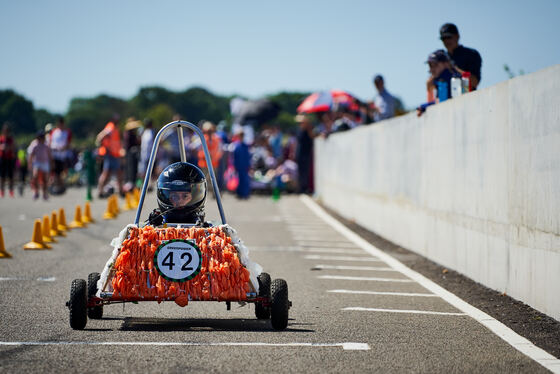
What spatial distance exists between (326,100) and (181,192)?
22.4m

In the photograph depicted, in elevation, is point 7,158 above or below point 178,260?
above

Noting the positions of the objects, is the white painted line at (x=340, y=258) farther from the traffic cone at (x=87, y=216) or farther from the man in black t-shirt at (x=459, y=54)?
the traffic cone at (x=87, y=216)

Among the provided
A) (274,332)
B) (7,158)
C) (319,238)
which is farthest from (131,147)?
(274,332)

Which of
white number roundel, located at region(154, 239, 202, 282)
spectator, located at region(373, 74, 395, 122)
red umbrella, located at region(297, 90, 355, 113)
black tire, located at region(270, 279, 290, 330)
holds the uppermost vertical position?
red umbrella, located at region(297, 90, 355, 113)

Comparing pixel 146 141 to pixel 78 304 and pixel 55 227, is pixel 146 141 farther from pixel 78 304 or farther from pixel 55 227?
pixel 78 304

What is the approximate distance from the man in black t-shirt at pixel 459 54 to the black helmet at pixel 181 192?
17.6 ft

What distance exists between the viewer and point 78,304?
739 centimetres

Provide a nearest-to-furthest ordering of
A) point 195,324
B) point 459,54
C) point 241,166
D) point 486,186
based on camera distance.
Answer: point 195,324 < point 486,186 < point 459,54 < point 241,166

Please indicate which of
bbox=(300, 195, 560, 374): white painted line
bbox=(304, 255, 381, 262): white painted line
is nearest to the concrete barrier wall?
bbox=(300, 195, 560, 374): white painted line

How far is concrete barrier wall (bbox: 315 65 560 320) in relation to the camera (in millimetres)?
8281

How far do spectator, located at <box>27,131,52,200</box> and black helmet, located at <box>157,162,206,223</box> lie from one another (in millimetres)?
19928

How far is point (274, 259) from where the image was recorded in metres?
13.2

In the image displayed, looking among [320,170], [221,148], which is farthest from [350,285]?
[221,148]

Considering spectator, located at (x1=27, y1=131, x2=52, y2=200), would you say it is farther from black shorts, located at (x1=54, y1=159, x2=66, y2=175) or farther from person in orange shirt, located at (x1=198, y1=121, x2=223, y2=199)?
person in orange shirt, located at (x1=198, y1=121, x2=223, y2=199)
